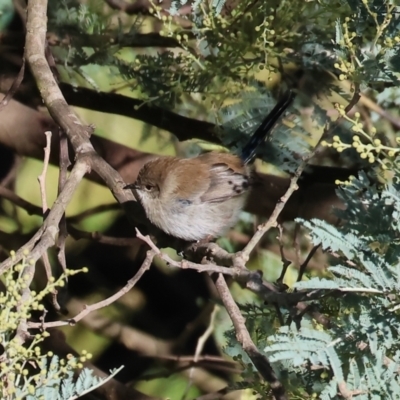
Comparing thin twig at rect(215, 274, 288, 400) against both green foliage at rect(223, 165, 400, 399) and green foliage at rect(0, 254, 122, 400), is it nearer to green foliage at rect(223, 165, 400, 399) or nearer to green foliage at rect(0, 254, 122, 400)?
green foliage at rect(223, 165, 400, 399)

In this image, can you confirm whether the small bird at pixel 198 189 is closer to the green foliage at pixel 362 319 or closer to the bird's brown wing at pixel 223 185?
the bird's brown wing at pixel 223 185

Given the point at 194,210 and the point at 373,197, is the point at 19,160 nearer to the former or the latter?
the point at 194,210

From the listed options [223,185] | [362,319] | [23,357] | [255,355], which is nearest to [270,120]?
[223,185]

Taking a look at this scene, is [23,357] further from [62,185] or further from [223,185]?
[223,185]

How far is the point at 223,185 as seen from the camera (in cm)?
207

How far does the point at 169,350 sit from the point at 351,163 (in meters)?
1.03

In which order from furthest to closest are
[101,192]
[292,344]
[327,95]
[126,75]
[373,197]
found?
[101,192] < [126,75] < [327,95] < [373,197] < [292,344]

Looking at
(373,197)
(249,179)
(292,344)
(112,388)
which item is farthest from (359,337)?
(112,388)

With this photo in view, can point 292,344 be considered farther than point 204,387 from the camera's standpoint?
No

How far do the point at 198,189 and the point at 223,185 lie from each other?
0.09 m

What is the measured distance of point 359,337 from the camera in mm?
996

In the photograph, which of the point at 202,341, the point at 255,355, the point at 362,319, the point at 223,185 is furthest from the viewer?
the point at 202,341

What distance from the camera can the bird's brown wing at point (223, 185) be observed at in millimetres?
2047

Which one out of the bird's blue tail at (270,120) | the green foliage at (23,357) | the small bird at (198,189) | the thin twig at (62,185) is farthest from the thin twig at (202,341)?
the green foliage at (23,357)
